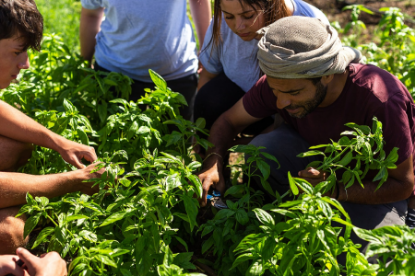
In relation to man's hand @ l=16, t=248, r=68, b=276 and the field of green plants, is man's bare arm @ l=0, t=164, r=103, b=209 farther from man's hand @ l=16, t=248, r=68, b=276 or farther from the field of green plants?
man's hand @ l=16, t=248, r=68, b=276

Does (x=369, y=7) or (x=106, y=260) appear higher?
(x=106, y=260)

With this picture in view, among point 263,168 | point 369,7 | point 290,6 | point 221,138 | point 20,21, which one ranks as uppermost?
point 20,21

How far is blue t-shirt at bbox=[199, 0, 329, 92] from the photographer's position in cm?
276

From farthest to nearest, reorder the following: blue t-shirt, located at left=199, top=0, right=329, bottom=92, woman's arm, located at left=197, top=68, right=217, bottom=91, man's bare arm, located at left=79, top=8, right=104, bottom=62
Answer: man's bare arm, located at left=79, top=8, right=104, bottom=62 < woman's arm, located at left=197, top=68, right=217, bottom=91 < blue t-shirt, located at left=199, top=0, right=329, bottom=92

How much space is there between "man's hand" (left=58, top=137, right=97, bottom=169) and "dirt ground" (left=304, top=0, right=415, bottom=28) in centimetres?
421

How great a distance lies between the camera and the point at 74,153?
7.45 ft

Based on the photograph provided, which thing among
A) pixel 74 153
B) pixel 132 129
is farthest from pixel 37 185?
pixel 132 129

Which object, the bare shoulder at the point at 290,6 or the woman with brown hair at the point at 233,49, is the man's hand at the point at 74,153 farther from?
the bare shoulder at the point at 290,6

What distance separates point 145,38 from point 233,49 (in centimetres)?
56

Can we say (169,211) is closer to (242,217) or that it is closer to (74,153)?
(242,217)

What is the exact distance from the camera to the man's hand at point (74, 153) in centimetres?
225

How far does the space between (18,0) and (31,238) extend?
1.22 m

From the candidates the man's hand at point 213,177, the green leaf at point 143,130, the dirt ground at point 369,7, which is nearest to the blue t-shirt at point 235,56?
the man's hand at point 213,177

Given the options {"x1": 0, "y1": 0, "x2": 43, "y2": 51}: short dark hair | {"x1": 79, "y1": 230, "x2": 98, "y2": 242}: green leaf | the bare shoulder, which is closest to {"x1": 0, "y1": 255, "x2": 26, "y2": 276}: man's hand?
{"x1": 79, "y1": 230, "x2": 98, "y2": 242}: green leaf
